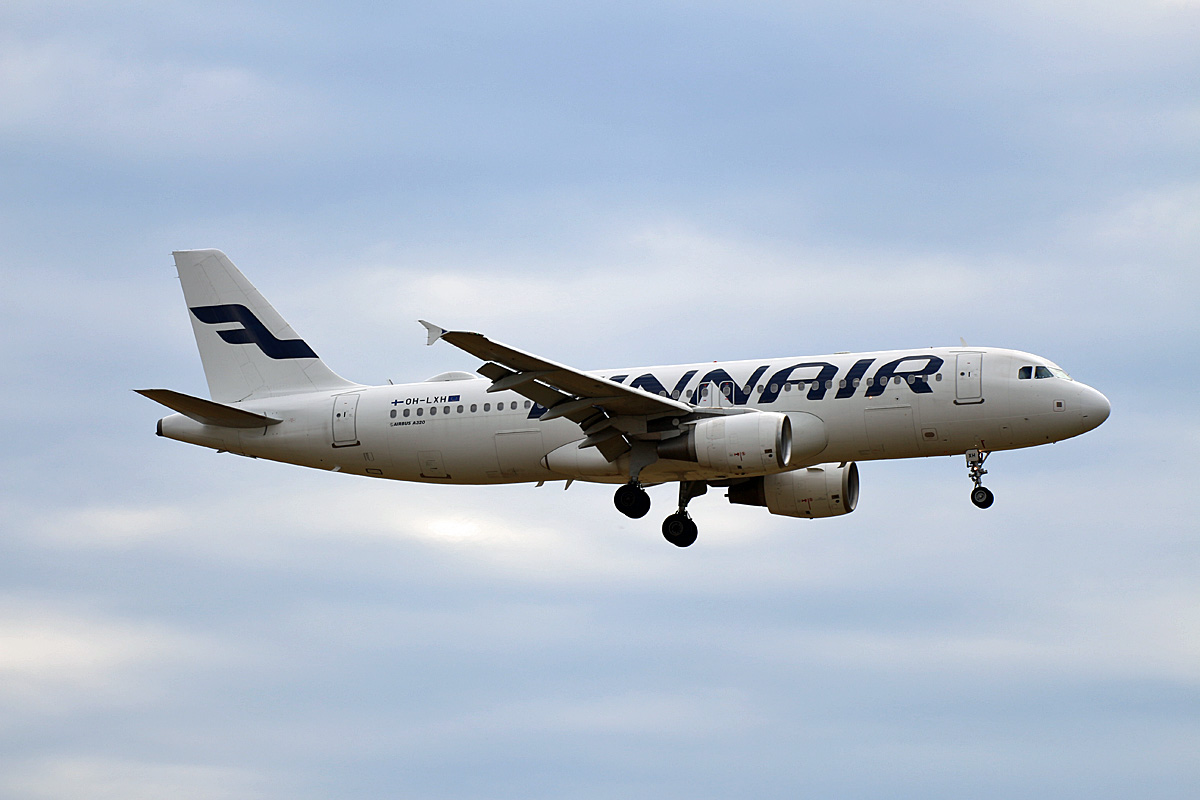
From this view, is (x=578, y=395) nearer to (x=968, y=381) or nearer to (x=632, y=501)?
(x=632, y=501)

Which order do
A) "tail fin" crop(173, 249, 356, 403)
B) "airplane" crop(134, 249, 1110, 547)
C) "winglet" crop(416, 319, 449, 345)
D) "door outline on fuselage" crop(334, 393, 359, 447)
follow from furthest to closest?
"tail fin" crop(173, 249, 356, 403) < "door outline on fuselage" crop(334, 393, 359, 447) < "airplane" crop(134, 249, 1110, 547) < "winglet" crop(416, 319, 449, 345)

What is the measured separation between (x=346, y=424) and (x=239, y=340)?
5.33m

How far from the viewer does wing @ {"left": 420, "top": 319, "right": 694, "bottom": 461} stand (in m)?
31.5

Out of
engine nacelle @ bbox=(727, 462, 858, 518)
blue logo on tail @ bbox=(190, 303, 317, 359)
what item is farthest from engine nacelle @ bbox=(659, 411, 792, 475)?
blue logo on tail @ bbox=(190, 303, 317, 359)

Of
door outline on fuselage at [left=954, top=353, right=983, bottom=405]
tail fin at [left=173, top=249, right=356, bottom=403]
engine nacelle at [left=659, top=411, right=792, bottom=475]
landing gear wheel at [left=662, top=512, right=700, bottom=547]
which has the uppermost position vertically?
Result: tail fin at [left=173, top=249, right=356, bottom=403]

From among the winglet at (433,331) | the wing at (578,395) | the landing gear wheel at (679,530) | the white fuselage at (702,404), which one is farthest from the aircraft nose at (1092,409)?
the winglet at (433,331)

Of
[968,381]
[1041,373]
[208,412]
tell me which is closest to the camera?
[968,381]

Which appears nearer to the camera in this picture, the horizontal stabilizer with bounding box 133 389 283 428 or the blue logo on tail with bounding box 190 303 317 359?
the horizontal stabilizer with bounding box 133 389 283 428

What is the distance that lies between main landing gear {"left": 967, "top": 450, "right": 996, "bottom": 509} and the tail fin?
17.1m

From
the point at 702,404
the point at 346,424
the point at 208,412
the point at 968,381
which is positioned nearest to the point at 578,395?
the point at 702,404

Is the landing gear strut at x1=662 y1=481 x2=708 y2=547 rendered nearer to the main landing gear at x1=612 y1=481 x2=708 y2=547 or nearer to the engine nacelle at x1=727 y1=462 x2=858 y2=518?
the main landing gear at x1=612 y1=481 x2=708 y2=547

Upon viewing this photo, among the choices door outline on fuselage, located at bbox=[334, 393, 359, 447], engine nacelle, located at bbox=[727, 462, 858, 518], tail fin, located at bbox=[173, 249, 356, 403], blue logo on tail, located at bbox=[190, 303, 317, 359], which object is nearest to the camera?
door outline on fuselage, located at bbox=[334, 393, 359, 447]

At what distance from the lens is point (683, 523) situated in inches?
1506

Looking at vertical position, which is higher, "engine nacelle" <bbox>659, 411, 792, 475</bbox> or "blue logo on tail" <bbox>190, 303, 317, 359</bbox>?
"blue logo on tail" <bbox>190, 303, 317, 359</bbox>
